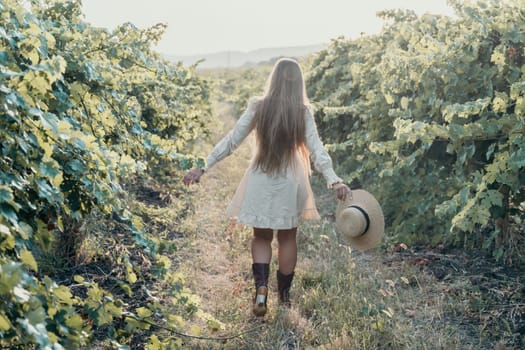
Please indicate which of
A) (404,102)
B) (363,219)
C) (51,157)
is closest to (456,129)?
(363,219)

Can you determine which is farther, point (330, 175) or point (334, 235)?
point (334, 235)

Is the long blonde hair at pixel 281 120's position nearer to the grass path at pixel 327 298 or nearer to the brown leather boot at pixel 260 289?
the brown leather boot at pixel 260 289

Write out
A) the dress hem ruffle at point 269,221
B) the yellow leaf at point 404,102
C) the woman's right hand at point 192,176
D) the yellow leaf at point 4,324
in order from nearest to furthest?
1. the yellow leaf at point 4,324
2. the woman's right hand at point 192,176
3. the dress hem ruffle at point 269,221
4. the yellow leaf at point 404,102

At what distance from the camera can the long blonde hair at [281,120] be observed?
4152 mm

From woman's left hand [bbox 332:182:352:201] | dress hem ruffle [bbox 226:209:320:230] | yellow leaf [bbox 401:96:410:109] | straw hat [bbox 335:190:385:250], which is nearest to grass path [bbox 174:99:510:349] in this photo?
straw hat [bbox 335:190:385:250]

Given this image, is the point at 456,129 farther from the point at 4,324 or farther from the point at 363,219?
the point at 4,324

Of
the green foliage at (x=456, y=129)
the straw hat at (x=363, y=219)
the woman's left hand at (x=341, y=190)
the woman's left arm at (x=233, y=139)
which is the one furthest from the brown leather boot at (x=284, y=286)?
the green foliage at (x=456, y=129)

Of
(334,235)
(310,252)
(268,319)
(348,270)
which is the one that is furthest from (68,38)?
(334,235)

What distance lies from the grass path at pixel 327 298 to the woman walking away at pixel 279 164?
275mm

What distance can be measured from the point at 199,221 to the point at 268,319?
262 centimetres

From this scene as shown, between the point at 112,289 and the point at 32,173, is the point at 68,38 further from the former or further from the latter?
the point at 112,289

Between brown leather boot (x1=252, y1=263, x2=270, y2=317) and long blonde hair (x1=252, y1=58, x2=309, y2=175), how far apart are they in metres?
0.70

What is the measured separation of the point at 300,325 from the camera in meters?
3.87

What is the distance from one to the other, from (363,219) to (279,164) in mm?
704
